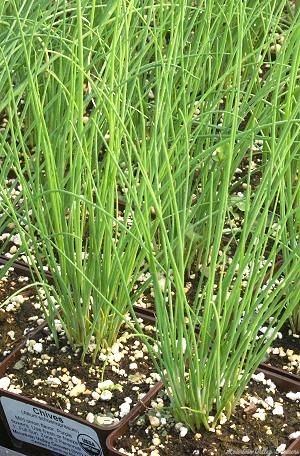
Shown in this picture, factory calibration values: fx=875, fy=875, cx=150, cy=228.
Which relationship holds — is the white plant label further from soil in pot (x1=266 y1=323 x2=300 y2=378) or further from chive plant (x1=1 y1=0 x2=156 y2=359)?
soil in pot (x1=266 y1=323 x2=300 y2=378)

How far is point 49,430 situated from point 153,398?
15cm

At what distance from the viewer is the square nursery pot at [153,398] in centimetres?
107

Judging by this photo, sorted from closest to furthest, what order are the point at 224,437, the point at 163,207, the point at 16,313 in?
1. the point at 224,437
2. the point at 163,207
3. the point at 16,313

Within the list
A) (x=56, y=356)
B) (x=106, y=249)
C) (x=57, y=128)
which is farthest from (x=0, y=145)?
(x=56, y=356)

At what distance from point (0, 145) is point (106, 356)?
33 centimetres

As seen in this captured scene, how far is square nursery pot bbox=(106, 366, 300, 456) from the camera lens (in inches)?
42.2

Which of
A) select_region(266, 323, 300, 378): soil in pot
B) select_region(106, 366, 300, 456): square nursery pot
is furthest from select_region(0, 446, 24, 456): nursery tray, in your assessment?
select_region(266, 323, 300, 378): soil in pot

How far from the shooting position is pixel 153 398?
1.15m

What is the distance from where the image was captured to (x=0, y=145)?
3.96 ft

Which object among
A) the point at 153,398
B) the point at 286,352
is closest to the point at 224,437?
the point at 153,398

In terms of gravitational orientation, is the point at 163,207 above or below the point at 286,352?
above

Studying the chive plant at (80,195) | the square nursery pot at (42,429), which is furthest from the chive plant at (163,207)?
the square nursery pot at (42,429)

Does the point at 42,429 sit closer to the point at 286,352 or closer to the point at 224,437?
the point at 224,437

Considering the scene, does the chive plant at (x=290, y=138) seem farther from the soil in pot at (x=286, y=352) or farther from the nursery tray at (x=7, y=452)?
the nursery tray at (x=7, y=452)
